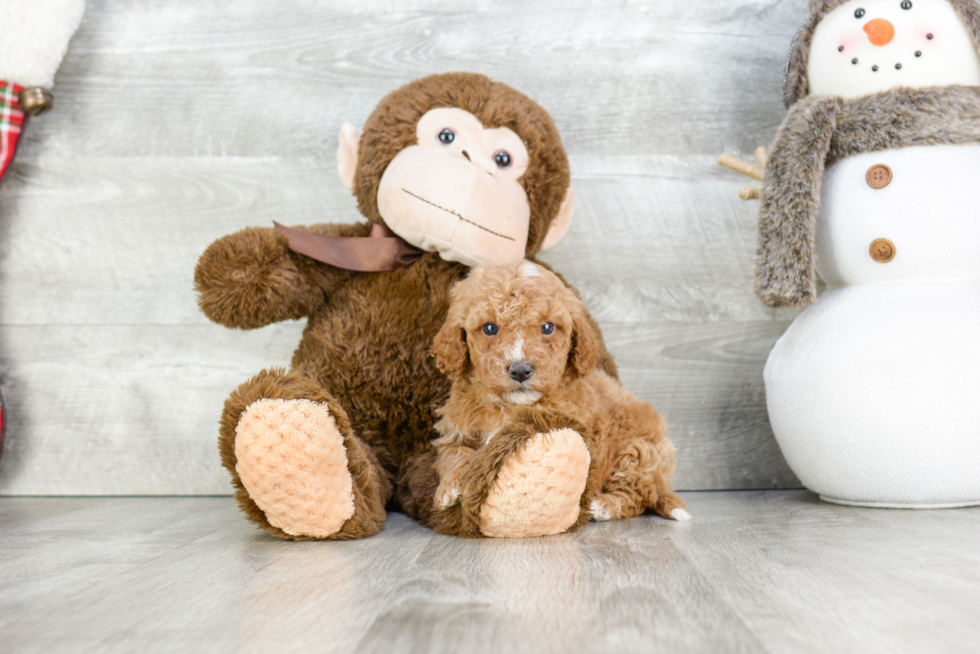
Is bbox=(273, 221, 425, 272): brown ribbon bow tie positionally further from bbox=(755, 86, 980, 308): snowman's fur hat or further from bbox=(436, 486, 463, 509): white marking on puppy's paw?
bbox=(755, 86, 980, 308): snowman's fur hat

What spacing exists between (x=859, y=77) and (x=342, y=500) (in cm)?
90

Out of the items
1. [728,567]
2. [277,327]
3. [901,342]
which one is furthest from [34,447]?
[901,342]

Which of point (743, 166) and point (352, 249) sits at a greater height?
point (743, 166)

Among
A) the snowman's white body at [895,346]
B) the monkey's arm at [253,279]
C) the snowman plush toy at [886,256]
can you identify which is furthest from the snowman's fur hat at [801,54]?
the monkey's arm at [253,279]

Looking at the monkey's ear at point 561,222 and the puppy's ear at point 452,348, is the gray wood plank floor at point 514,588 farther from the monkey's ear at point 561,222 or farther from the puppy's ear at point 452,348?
the monkey's ear at point 561,222

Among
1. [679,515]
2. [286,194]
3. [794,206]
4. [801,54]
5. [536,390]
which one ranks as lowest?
[679,515]

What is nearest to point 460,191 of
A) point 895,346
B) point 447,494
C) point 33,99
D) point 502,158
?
point 502,158

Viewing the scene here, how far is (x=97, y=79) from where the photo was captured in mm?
1274

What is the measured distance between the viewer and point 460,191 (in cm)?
97

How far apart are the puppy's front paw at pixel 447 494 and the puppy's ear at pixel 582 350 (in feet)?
0.66

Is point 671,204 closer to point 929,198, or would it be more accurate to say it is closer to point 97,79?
point 929,198

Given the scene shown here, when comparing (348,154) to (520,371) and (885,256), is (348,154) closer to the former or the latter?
(520,371)

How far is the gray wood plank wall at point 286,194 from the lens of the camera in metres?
1.25

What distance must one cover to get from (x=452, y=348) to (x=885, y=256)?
0.60 metres
